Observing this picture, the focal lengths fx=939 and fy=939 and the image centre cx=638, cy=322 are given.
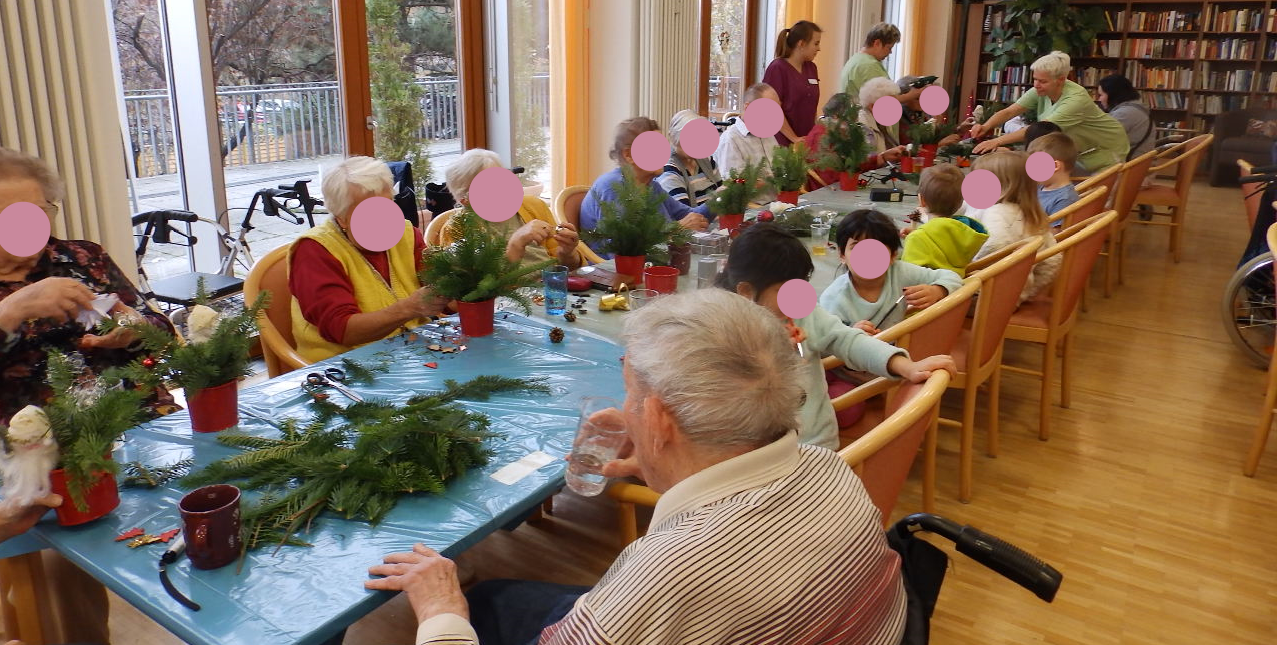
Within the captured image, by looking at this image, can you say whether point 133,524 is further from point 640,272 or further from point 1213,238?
point 1213,238

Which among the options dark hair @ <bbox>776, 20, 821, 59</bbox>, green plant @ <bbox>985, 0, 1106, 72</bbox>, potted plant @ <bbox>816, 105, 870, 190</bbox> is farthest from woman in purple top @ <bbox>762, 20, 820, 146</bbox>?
green plant @ <bbox>985, 0, 1106, 72</bbox>

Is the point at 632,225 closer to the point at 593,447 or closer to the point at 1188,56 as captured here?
the point at 593,447

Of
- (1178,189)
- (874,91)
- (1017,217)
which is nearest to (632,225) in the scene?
(1017,217)

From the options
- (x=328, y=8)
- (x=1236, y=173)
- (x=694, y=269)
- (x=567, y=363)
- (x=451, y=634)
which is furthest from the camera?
(x=1236, y=173)

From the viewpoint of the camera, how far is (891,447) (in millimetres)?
1564

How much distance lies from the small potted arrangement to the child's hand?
209 cm

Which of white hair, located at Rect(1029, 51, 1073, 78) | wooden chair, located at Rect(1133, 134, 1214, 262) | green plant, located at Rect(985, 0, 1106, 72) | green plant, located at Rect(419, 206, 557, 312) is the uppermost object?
green plant, located at Rect(985, 0, 1106, 72)

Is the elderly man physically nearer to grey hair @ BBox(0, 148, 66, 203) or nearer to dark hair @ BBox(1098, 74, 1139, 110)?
grey hair @ BBox(0, 148, 66, 203)

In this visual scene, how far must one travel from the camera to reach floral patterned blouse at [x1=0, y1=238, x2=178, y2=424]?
7.03 ft

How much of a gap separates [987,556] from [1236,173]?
35.1 ft

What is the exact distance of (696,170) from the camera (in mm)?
4918

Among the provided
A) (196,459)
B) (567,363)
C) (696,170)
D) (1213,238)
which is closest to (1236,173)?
(1213,238)

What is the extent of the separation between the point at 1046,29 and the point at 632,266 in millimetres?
9674

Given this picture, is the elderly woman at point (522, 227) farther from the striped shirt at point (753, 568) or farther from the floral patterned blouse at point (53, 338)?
the striped shirt at point (753, 568)
